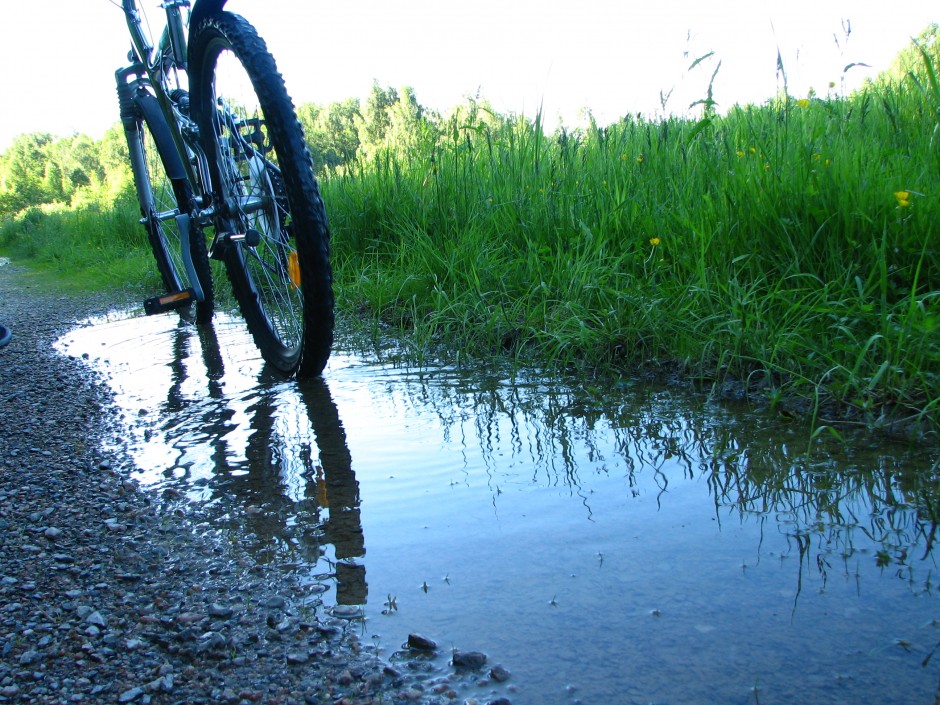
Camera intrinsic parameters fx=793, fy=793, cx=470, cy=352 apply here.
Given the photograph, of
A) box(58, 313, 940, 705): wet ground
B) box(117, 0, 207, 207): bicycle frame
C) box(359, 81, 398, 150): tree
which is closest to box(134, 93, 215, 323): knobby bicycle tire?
box(117, 0, 207, 207): bicycle frame

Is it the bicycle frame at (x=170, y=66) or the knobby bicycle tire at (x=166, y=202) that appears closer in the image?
the bicycle frame at (x=170, y=66)

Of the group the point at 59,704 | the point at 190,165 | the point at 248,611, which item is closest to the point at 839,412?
the point at 248,611

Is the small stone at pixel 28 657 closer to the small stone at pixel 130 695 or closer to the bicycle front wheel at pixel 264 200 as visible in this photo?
the small stone at pixel 130 695

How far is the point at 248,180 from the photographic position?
2955 millimetres

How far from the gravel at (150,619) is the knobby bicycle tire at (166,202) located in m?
1.88

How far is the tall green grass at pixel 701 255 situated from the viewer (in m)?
2.41

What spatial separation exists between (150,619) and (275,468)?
0.76m

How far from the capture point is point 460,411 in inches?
102

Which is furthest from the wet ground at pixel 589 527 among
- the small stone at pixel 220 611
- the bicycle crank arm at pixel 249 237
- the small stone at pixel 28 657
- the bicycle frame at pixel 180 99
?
the bicycle frame at pixel 180 99

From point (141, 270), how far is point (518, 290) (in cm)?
459

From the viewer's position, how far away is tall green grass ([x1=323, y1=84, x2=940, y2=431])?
2.41m

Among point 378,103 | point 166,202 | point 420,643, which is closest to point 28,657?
point 420,643

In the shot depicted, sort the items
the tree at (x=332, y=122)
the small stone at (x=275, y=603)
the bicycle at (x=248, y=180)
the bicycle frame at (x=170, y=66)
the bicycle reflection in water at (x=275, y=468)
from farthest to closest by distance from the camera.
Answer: the tree at (x=332, y=122) → the bicycle frame at (x=170, y=66) → the bicycle at (x=248, y=180) → the bicycle reflection in water at (x=275, y=468) → the small stone at (x=275, y=603)

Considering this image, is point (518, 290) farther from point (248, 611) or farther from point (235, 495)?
point (248, 611)
